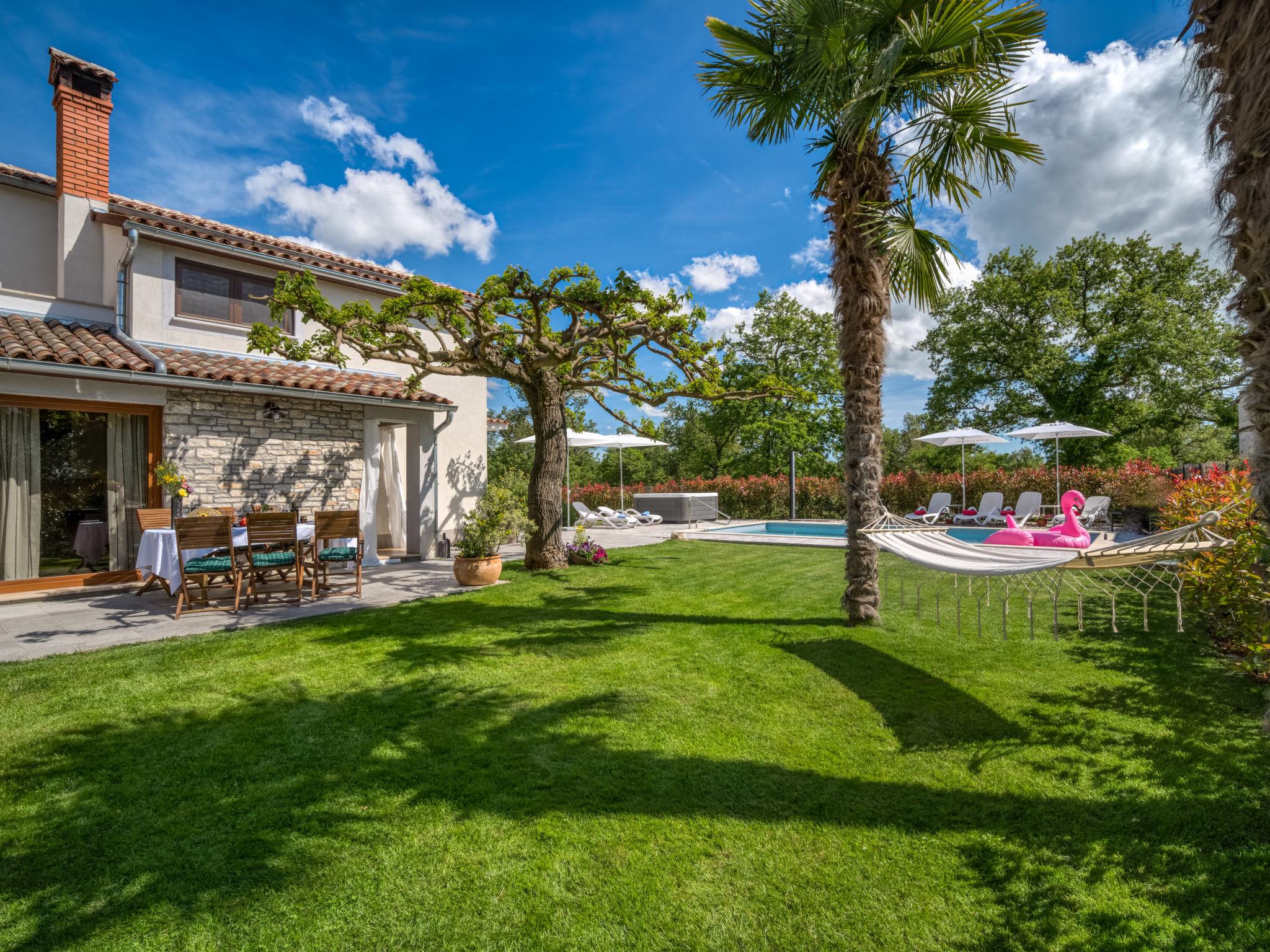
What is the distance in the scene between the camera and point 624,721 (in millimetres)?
4344

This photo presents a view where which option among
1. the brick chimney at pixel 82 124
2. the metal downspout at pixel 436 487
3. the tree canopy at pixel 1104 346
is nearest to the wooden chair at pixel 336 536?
the metal downspout at pixel 436 487

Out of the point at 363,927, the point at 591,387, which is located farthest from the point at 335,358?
the point at 363,927

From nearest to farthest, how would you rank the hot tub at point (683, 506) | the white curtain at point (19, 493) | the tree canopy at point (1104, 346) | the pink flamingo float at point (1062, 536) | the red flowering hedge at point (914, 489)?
the pink flamingo float at point (1062, 536)
the white curtain at point (19, 493)
the red flowering hedge at point (914, 489)
the hot tub at point (683, 506)
the tree canopy at point (1104, 346)

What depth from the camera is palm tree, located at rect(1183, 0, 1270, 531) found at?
2303 mm

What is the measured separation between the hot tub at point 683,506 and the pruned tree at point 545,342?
10.5 m

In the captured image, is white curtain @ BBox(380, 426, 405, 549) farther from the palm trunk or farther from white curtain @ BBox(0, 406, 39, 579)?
the palm trunk

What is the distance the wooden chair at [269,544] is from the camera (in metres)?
7.96

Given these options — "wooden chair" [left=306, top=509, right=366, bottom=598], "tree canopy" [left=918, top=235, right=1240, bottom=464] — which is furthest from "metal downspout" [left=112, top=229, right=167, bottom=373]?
"tree canopy" [left=918, top=235, right=1240, bottom=464]

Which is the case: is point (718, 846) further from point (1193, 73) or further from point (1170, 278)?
point (1170, 278)

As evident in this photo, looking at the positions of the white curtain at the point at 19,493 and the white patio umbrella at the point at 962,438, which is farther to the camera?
the white patio umbrella at the point at 962,438

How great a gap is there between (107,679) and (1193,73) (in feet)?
27.6

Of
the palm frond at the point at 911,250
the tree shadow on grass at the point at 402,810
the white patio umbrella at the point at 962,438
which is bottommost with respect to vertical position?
the tree shadow on grass at the point at 402,810

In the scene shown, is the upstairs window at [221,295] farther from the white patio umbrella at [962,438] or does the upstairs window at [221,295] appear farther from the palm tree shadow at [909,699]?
the white patio umbrella at [962,438]

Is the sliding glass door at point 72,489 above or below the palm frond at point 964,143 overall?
below
